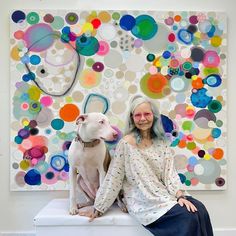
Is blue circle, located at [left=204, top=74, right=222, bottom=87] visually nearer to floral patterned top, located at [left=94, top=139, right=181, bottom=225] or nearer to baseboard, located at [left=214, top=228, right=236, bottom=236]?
floral patterned top, located at [left=94, top=139, right=181, bottom=225]

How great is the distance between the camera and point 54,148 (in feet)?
7.71

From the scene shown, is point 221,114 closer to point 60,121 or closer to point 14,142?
point 60,121

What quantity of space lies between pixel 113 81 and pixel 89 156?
620 mm

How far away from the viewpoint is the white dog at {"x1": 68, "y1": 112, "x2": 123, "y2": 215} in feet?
6.32

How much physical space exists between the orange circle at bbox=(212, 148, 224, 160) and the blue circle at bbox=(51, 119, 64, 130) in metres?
1.11

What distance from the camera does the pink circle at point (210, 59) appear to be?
2.39 m

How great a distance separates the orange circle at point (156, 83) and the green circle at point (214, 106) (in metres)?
0.36

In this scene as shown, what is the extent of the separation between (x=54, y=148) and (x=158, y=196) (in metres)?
0.85

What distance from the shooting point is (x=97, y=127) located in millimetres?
1925

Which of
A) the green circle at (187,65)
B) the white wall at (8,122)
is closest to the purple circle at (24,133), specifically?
the white wall at (8,122)

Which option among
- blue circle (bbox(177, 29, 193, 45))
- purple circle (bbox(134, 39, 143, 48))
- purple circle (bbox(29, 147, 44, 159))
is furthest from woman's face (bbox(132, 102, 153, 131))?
purple circle (bbox(29, 147, 44, 159))

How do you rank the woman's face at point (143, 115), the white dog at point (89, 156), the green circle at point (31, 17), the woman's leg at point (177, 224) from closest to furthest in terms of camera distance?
the woman's leg at point (177, 224) → the white dog at point (89, 156) → the woman's face at point (143, 115) → the green circle at point (31, 17)

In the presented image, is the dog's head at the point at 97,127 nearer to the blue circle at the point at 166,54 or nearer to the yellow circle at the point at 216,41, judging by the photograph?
the blue circle at the point at 166,54

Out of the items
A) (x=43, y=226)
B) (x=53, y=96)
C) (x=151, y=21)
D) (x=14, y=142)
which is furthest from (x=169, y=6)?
(x=43, y=226)
